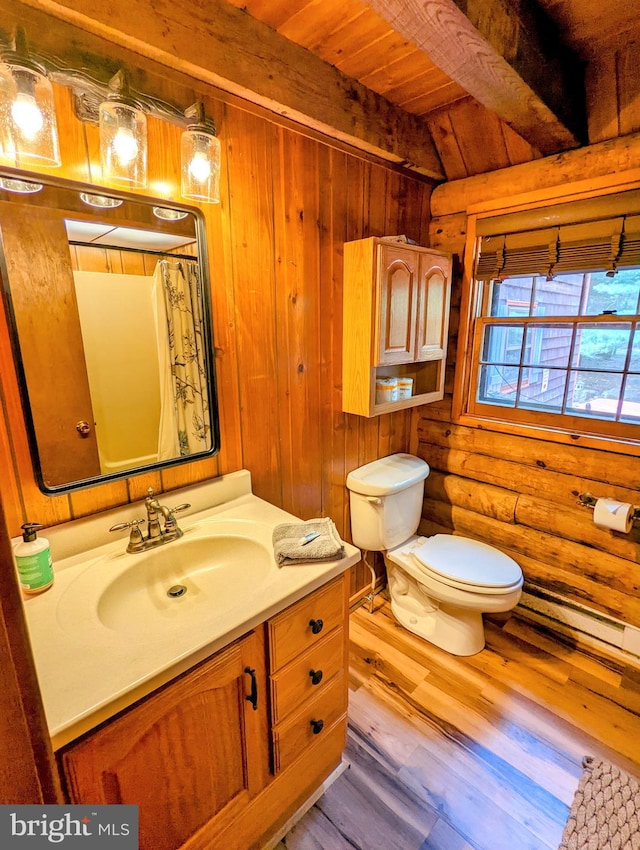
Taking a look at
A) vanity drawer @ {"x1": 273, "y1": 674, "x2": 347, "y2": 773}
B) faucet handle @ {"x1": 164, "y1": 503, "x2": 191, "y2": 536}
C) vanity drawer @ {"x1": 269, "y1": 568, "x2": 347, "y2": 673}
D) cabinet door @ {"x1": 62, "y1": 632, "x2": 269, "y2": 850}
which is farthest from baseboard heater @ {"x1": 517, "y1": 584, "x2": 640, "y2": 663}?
faucet handle @ {"x1": 164, "y1": 503, "x2": 191, "y2": 536}

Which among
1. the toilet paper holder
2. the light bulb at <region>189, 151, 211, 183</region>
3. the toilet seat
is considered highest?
the light bulb at <region>189, 151, 211, 183</region>

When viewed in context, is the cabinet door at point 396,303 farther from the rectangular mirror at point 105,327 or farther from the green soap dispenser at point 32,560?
the green soap dispenser at point 32,560

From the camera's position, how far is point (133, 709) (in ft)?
2.49

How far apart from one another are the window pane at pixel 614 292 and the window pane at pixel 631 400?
28 centimetres

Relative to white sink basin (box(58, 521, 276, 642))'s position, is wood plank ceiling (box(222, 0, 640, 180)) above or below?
above

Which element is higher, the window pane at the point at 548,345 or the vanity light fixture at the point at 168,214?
the vanity light fixture at the point at 168,214

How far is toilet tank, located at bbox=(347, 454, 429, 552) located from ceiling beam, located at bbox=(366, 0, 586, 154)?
1460 mm

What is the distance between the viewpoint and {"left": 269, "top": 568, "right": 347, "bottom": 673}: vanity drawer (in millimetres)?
1015

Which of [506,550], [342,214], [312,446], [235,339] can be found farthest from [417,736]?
[342,214]

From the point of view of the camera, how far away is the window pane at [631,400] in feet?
5.52

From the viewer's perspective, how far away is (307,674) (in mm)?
1143

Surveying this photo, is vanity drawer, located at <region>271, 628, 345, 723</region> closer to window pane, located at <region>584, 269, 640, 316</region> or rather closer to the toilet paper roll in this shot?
the toilet paper roll

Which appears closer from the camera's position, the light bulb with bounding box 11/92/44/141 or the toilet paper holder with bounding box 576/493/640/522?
the light bulb with bounding box 11/92/44/141

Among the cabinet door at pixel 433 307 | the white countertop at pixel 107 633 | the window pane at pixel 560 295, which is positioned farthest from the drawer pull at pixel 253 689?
the window pane at pixel 560 295
